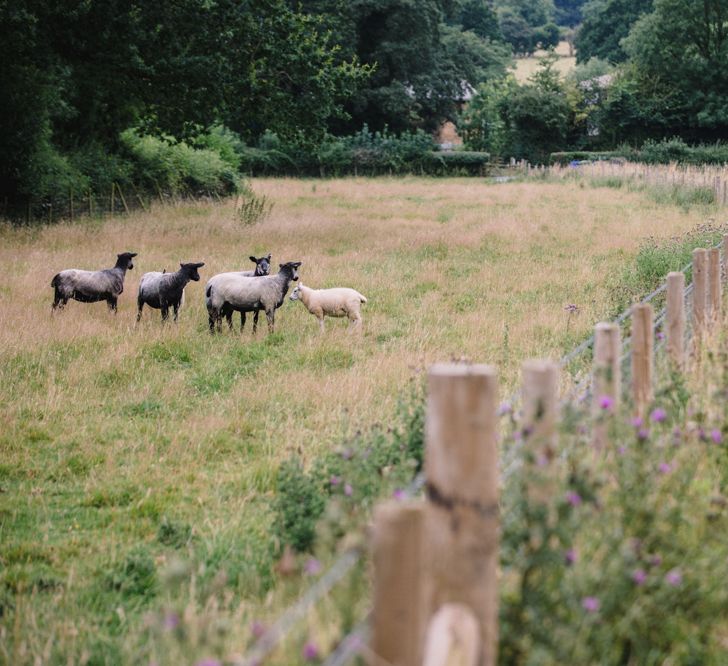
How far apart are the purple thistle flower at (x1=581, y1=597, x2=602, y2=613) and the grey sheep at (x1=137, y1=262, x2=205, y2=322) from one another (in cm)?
1026

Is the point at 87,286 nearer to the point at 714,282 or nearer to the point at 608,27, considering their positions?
the point at 714,282

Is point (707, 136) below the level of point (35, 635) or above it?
above

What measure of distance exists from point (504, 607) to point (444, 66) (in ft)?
232

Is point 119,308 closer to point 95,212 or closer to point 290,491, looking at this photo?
point 290,491

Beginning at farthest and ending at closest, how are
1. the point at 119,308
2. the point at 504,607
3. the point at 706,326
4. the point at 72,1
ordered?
the point at 72,1 < the point at 119,308 < the point at 706,326 < the point at 504,607

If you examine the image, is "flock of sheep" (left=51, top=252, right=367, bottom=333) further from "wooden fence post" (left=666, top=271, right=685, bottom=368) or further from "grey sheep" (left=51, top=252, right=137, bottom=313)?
"wooden fence post" (left=666, top=271, right=685, bottom=368)

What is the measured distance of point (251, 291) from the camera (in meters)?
12.1

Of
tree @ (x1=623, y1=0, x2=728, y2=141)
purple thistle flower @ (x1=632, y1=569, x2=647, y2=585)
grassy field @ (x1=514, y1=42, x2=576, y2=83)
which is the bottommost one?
purple thistle flower @ (x1=632, y1=569, x2=647, y2=585)

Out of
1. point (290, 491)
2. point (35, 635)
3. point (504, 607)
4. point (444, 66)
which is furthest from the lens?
point (444, 66)

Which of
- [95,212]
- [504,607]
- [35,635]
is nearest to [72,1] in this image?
[95,212]

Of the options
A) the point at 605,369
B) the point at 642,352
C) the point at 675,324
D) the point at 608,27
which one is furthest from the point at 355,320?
the point at 608,27

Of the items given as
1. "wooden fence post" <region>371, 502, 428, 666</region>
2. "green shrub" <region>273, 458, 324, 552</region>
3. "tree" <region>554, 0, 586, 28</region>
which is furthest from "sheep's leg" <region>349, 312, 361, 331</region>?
"tree" <region>554, 0, 586, 28</region>

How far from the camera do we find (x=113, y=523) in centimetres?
653

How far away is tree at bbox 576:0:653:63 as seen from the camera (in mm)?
94125
